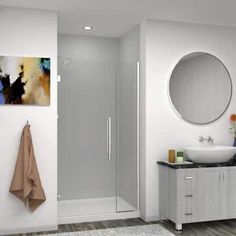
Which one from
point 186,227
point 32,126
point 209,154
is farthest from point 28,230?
point 209,154

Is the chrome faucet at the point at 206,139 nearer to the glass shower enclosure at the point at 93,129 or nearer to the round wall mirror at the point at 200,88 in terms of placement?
the round wall mirror at the point at 200,88

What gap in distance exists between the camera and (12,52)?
3916 millimetres

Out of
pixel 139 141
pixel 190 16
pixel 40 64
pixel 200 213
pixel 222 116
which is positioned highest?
pixel 190 16

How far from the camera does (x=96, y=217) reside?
4.39m

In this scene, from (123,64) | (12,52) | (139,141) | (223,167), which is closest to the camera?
(12,52)

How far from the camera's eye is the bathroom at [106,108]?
3.93 metres

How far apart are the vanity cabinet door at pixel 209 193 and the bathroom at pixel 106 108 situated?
6.9 inches

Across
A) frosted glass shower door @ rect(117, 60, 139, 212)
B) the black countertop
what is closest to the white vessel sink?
the black countertop

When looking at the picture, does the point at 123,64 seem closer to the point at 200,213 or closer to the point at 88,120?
the point at 88,120

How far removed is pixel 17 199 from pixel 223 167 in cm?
234

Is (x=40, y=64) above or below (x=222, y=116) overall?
above

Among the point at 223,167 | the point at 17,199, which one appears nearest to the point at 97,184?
the point at 17,199

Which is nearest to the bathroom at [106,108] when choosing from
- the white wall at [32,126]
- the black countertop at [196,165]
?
the white wall at [32,126]

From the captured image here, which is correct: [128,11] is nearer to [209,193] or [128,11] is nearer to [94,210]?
[209,193]
